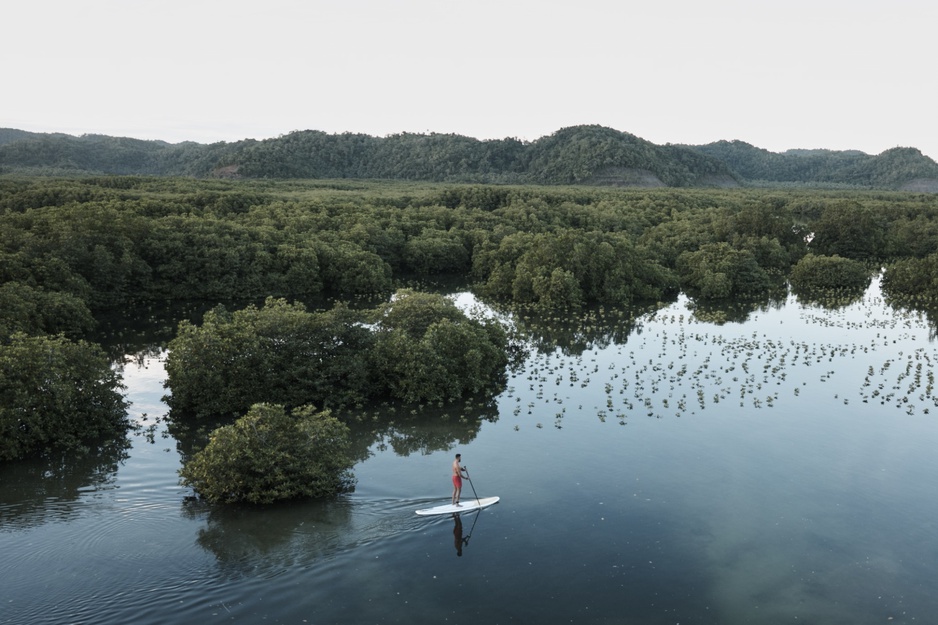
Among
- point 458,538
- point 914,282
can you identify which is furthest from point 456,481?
point 914,282

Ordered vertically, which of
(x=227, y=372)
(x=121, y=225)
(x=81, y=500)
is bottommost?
(x=81, y=500)

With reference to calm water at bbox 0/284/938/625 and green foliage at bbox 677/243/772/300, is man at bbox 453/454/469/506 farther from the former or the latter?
green foliage at bbox 677/243/772/300

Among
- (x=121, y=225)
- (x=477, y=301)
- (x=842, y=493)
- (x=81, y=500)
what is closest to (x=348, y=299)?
(x=477, y=301)

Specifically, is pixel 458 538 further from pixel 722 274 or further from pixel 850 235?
pixel 850 235

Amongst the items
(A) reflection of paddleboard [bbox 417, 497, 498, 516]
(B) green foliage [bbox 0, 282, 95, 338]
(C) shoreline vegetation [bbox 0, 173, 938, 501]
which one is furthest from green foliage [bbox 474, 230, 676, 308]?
(A) reflection of paddleboard [bbox 417, 497, 498, 516]

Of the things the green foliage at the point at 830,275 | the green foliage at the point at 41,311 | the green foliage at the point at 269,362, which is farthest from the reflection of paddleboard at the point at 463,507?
the green foliage at the point at 830,275

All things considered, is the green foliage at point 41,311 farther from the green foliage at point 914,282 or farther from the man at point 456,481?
the green foliage at point 914,282

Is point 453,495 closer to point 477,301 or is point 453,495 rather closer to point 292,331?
point 292,331

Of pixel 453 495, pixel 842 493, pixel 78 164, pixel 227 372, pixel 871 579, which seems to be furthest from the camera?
pixel 78 164
